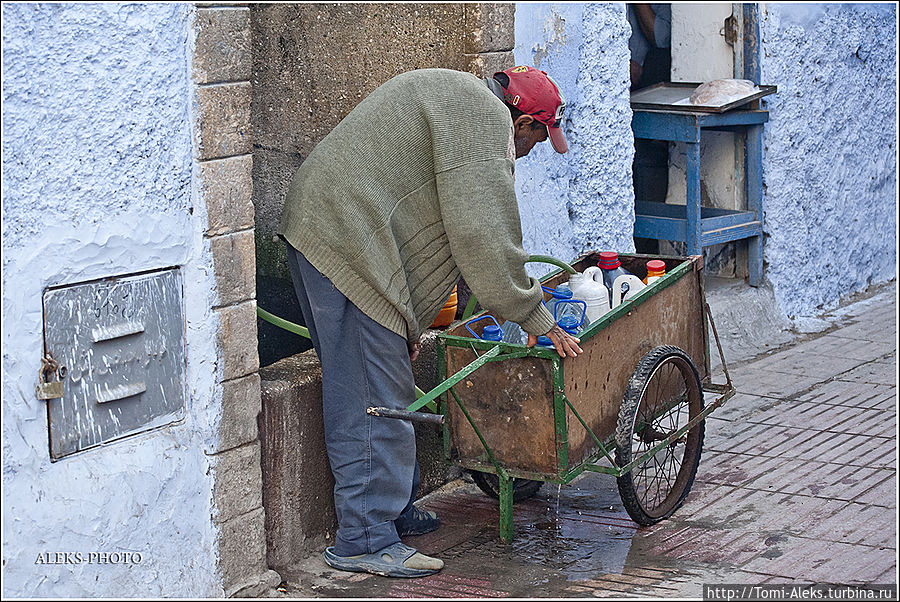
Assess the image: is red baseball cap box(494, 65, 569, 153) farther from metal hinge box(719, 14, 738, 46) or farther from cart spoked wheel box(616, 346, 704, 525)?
metal hinge box(719, 14, 738, 46)

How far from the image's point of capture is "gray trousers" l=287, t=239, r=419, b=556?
175 inches

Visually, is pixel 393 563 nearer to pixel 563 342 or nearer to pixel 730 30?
pixel 563 342

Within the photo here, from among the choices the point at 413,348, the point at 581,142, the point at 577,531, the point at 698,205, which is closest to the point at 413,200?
the point at 413,348

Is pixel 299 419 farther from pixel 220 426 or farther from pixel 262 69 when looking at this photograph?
pixel 262 69

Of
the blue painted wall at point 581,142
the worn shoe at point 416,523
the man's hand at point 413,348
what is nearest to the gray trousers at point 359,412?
the man's hand at point 413,348

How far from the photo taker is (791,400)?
6.75 metres

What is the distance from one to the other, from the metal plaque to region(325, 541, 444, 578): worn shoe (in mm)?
968

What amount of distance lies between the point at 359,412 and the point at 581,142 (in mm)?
2654

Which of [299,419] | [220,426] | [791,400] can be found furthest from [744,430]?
[220,426]

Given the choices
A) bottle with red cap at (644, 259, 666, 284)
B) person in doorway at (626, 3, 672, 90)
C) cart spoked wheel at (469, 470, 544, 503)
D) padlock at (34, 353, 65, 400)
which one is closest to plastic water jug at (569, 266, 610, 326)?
bottle with red cap at (644, 259, 666, 284)

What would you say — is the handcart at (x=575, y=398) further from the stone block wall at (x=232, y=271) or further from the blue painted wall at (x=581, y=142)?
the blue painted wall at (x=581, y=142)

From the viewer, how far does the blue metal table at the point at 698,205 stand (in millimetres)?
7309

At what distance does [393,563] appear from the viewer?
4.51m

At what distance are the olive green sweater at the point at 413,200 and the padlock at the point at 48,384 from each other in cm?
111
